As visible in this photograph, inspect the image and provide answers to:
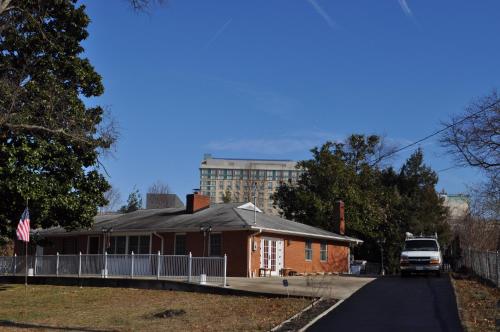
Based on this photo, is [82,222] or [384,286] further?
[82,222]

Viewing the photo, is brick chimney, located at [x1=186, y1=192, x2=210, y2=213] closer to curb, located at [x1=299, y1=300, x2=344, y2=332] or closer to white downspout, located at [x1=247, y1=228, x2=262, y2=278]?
white downspout, located at [x1=247, y1=228, x2=262, y2=278]

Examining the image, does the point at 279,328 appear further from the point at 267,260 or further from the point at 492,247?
the point at 492,247

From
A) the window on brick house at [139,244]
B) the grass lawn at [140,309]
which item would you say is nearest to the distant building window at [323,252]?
the window on brick house at [139,244]

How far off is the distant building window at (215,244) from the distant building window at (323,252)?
8343 millimetres

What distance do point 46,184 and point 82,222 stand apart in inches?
107

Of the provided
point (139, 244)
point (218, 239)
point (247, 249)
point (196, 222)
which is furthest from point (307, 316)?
point (139, 244)

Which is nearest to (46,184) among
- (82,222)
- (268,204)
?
(82,222)

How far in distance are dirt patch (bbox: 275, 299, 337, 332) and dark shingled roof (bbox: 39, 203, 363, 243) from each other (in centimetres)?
1112

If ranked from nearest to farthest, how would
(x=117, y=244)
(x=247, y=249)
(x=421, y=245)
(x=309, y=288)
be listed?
(x=309, y=288) → (x=247, y=249) → (x=421, y=245) → (x=117, y=244)

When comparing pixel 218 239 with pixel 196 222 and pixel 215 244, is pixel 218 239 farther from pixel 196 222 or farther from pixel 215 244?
pixel 196 222

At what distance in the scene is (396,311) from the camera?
52.0 feet

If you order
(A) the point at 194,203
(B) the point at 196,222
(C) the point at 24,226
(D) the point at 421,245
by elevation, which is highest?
(A) the point at 194,203

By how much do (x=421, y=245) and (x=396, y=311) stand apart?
1465 centimetres

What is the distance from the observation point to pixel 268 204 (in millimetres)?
129125
